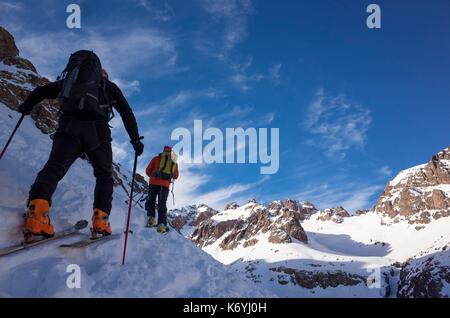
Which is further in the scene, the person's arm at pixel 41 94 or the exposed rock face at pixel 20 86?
the exposed rock face at pixel 20 86

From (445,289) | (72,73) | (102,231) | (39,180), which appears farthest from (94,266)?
(445,289)

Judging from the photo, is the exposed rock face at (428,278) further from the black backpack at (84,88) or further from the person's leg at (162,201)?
the black backpack at (84,88)

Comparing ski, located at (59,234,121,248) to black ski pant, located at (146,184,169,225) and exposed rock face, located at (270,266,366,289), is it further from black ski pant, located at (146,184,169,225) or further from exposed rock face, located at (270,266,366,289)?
exposed rock face, located at (270,266,366,289)

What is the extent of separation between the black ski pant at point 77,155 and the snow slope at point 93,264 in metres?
0.78

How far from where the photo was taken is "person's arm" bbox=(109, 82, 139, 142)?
21.5ft

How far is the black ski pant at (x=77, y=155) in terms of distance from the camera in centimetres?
554

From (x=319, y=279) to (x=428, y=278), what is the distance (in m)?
55.4

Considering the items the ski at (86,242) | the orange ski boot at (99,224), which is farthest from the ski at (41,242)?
the orange ski boot at (99,224)

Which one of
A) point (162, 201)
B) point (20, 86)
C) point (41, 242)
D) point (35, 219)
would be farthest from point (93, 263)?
point (20, 86)

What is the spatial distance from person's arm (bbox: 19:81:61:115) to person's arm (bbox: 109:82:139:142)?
0.93 meters

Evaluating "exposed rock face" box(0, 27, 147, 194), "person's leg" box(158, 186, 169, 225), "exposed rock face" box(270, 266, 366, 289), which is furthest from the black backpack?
"exposed rock face" box(270, 266, 366, 289)
